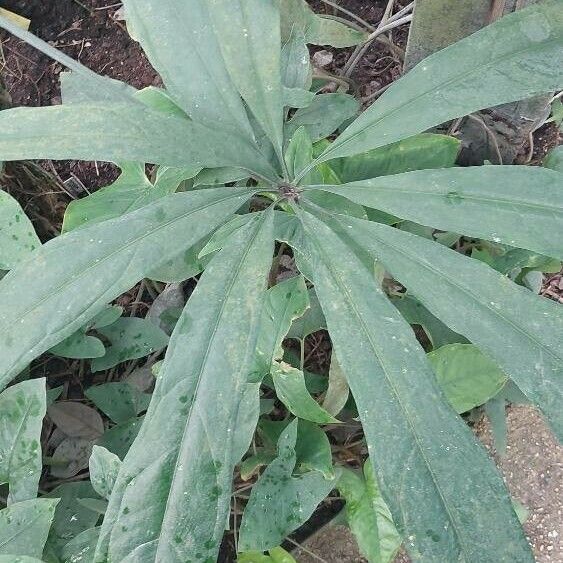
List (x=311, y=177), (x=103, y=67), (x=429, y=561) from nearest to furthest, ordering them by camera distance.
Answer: (x=429, y=561), (x=311, y=177), (x=103, y=67)

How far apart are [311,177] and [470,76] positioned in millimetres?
222

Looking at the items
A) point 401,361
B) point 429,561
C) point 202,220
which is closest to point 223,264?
point 202,220

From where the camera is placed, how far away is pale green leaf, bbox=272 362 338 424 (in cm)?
73

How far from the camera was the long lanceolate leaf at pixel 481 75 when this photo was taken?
558 millimetres

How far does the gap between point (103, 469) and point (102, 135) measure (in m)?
0.41

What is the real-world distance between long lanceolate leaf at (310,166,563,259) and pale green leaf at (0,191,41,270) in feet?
1.62

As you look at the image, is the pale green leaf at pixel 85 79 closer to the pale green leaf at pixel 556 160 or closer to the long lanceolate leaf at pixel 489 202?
the long lanceolate leaf at pixel 489 202

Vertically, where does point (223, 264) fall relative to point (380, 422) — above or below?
above

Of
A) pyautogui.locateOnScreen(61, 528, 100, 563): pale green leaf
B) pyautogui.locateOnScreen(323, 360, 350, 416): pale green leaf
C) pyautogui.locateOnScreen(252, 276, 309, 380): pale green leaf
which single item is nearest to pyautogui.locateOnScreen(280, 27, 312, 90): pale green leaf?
pyautogui.locateOnScreen(252, 276, 309, 380): pale green leaf

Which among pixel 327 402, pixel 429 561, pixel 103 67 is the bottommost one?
pixel 327 402

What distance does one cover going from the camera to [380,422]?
1.56 feet

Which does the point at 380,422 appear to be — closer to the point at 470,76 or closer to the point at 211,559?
the point at 211,559

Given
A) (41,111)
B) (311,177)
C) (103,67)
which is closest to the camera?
(41,111)

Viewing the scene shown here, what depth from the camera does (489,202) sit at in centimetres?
54
